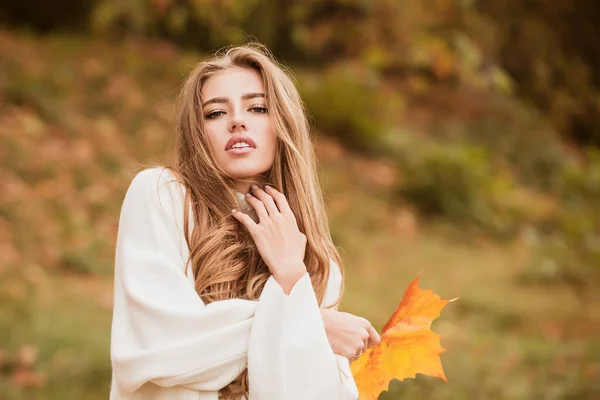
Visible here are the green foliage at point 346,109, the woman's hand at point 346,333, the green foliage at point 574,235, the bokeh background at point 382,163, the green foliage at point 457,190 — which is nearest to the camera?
the woman's hand at point 346,333

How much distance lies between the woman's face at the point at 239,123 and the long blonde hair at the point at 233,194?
20mm

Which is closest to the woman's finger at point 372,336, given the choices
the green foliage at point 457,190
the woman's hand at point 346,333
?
the woman's hand at point 346,333

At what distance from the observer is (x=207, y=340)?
1955mm

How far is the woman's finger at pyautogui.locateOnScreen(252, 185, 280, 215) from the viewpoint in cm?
219

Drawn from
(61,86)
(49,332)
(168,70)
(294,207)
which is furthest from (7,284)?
(168,70)

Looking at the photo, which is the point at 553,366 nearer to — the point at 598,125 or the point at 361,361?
the point at 598,125

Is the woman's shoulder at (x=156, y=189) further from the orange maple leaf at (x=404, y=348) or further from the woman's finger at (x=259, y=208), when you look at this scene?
the orange maple leaf at (x=404, y=348)

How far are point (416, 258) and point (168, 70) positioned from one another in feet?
15.1

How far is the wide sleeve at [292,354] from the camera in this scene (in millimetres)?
1949

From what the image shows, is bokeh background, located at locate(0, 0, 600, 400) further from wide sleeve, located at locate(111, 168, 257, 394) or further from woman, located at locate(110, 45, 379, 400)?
wide sleeve, located at locate(111, 168, 257, 394)

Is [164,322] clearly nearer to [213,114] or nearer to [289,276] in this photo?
[289,276]

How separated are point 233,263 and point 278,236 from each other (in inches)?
5.5

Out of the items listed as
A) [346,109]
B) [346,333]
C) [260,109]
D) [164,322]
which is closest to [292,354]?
[346,333]

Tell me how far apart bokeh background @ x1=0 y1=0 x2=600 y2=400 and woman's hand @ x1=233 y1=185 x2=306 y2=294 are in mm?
2870
